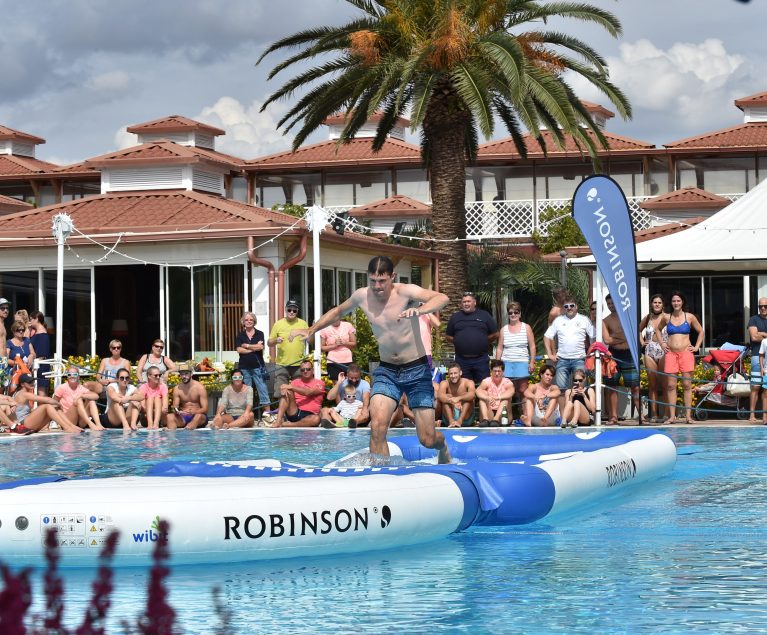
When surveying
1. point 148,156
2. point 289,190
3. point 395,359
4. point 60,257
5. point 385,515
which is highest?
point 289,190

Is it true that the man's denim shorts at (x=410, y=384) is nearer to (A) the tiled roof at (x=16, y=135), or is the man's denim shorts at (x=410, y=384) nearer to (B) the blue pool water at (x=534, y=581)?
(B) the blue pool water at (x=534, y=581)

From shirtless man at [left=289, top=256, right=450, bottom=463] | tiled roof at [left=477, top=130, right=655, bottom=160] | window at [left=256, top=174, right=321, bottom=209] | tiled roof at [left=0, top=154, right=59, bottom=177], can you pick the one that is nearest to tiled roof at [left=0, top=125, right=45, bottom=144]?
tiled roof at [left=0, top=154, right=59, bottom=177]

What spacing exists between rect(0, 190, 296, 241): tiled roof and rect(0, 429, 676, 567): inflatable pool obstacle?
46.6 ft

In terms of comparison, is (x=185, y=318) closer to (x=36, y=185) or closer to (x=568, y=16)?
(x=568, y=16)

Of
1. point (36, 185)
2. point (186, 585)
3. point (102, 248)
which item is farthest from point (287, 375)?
point (36, 185)

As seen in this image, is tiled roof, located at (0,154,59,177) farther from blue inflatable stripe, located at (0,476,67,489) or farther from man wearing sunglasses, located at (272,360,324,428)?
blue inflatable stripe, located at (0,476,67,489)

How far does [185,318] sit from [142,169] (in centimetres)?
694

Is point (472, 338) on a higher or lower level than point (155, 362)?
higher

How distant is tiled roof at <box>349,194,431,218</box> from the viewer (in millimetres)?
44094

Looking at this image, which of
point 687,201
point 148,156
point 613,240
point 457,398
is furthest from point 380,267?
point 687,201

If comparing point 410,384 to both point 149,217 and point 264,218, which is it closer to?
point 264,218

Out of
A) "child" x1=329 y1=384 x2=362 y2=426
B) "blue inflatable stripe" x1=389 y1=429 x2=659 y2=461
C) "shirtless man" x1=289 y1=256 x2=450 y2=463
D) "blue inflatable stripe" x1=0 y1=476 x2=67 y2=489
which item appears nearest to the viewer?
"blue inflatable stripe" x1=0 y1=476 x2=67 y2=489

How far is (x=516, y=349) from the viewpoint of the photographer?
17.5m

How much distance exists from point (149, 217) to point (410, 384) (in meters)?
16.7
